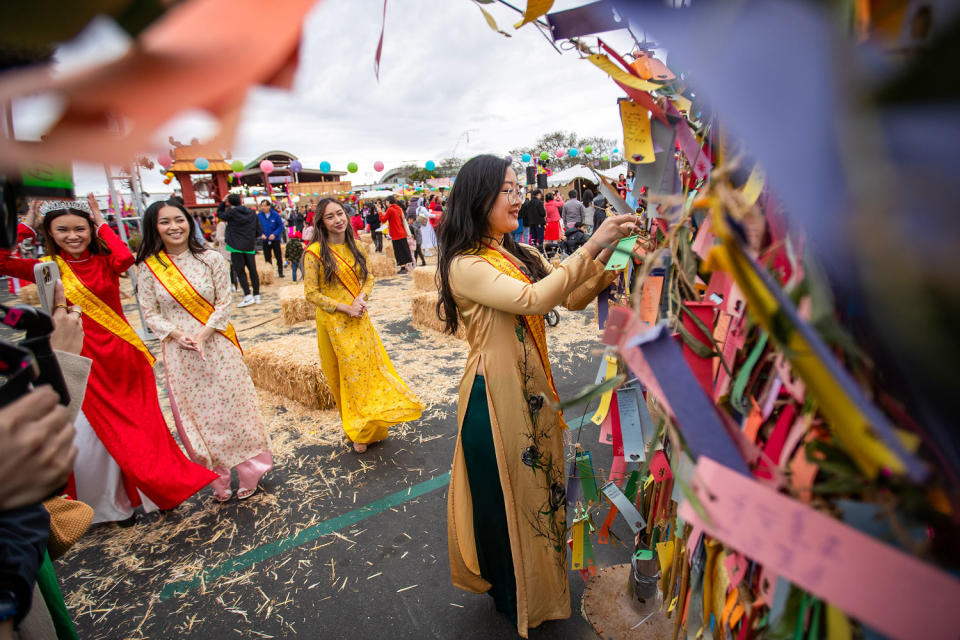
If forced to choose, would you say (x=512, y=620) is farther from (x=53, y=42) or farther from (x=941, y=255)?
(x=53, y=42)

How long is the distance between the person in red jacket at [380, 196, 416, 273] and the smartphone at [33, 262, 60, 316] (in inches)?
331

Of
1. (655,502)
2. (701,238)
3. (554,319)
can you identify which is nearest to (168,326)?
(655,502)

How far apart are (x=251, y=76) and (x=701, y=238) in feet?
2.56

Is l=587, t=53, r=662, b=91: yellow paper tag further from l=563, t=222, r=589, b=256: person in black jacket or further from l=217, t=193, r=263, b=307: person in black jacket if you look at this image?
l=563, t=222, r=589, b=256: person in black jacket

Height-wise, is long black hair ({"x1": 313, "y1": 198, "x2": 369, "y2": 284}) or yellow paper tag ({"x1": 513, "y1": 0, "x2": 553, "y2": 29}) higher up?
yellow paper tag ({"x1": 513, "y1": 0, "x2": 553, "y2": 29})

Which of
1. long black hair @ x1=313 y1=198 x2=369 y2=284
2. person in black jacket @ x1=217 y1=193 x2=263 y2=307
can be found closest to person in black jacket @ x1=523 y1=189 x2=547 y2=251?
person in black jacket @ x1=217 y1=193 x2=263 y2=307

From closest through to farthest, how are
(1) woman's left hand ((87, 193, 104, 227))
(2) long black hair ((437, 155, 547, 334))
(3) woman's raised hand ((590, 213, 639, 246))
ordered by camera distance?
(3) woman's raised hand ((590, 213, 639, 246))
(2) long black hair ((437, 155, 547, 334))
(1) woman's left hand ((87, 193, 104, 227))

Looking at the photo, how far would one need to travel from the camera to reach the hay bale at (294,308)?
731cm

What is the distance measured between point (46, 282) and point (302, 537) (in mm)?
1832

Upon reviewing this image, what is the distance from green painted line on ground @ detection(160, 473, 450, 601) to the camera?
7.82 ft

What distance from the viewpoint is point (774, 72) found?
0.35 m

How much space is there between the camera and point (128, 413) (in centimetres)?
282

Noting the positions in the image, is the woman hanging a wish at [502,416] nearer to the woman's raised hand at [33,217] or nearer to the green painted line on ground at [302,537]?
the green painted line on ground at [302,537]

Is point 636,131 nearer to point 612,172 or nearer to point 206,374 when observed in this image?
point 206,374
